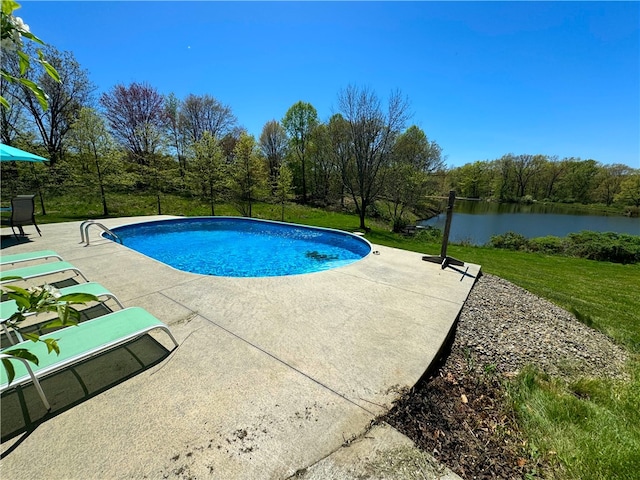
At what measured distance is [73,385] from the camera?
237 cm

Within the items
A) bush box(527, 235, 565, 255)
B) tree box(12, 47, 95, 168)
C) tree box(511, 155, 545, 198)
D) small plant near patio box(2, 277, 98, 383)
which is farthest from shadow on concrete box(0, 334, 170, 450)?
tree box(511, 155, 545, 198)

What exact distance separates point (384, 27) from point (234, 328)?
9.86 m

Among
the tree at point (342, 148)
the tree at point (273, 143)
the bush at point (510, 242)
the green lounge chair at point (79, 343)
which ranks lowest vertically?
the bush at point (510, 242)

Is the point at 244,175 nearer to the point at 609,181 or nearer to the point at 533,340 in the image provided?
the point at 533,340

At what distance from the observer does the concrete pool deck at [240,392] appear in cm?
176

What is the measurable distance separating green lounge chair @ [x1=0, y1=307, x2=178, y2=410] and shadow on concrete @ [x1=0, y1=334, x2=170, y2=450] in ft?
0.30

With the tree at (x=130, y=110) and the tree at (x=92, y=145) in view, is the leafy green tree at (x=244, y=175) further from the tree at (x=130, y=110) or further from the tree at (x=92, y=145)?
the tree at (x=130, y=110)

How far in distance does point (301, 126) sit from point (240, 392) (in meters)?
27.0

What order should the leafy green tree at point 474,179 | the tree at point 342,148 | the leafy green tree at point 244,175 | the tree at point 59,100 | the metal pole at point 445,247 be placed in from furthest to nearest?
the leafy green tree at point 474,179
the tree at point 342,148
the tree at point 59,100
the leafy green tree at point 244,175
the metal pole at point 445,247

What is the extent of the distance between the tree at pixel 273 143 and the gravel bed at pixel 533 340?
24.4 meters

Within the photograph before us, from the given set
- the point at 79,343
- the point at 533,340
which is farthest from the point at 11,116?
the point at 533,340

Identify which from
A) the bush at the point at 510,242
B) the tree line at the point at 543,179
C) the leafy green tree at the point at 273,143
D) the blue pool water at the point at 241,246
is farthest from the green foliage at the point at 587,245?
the tree line at the point at 543,179

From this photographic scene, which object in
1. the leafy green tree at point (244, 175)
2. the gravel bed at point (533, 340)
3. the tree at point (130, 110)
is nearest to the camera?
the gravel bed at point (533, 340)

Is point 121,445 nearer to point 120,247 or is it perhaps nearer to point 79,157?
point 120,247
